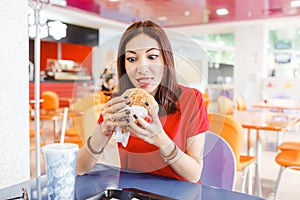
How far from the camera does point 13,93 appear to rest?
1.14 meters

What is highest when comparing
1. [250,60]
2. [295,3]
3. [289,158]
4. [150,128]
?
[295,3]

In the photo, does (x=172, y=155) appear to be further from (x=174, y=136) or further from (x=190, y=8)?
(x=190, y=8)

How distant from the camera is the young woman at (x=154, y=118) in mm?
761

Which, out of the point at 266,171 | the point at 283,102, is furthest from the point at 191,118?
the point at 283,102

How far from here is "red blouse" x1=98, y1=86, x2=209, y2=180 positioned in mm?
946

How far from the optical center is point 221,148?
58.6 inches

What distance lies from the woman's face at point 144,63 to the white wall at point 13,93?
0.57 meters

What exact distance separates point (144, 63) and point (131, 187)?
0.39 metres

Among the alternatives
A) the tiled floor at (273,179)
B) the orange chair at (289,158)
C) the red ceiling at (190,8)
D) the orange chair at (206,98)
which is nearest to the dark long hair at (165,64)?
the orange chair at (206,98)

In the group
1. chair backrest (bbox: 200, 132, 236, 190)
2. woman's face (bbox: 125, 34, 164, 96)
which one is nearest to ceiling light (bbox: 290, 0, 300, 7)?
chair backrest (bbox: 200, 132, 236, 190)


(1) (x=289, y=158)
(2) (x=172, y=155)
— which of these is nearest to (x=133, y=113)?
(2) (x=172, y=155)

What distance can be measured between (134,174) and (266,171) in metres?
3.10

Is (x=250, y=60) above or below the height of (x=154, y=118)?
above

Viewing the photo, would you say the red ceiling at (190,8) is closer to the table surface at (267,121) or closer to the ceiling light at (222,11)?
the ceiling light at (222,11)
